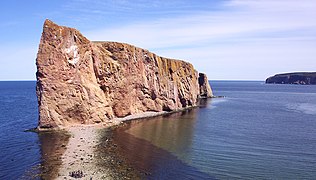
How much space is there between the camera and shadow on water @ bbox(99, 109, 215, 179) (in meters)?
33.3

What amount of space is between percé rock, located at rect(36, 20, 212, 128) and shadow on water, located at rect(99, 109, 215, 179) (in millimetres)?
7365

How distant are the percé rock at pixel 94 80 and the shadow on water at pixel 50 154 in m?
4.77

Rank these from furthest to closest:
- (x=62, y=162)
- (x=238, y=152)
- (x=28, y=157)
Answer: (x=238, y=152)
(x=28, y=157)
(x=62, y=162)

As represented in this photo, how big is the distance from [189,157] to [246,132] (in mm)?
21475

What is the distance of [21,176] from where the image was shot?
3075cm

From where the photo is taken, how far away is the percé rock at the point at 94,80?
2108 inches

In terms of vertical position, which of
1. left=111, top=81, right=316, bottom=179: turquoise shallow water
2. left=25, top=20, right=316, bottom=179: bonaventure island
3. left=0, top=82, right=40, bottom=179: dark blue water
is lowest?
left=111, top=81, right=316, bottom=179: turquoise shallow water

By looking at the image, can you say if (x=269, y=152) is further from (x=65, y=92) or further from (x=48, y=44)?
(x=48, y=44)

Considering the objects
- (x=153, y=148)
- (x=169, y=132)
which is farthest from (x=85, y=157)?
(x=169, y=132)

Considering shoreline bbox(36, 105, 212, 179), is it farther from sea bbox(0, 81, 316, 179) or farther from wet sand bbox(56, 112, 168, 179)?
sea bbox(0, 81, 316, 179)

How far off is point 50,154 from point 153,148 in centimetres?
1420

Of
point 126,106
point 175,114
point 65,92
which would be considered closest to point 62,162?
point 65,92

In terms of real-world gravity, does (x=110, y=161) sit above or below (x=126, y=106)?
below

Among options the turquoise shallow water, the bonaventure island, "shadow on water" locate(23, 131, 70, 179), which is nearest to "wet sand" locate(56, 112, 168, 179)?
the bonaventure island
